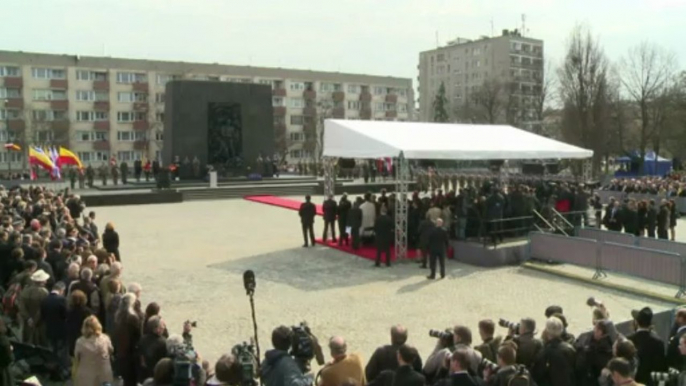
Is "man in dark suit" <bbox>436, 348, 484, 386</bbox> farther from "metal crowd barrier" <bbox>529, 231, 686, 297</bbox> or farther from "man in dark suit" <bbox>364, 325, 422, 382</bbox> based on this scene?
"metal crowd barrier" <bbox>529, 231, 686, 297</bbox>

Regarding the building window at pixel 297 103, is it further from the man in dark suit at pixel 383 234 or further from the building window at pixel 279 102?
the man in dark suit at pixel 383 234

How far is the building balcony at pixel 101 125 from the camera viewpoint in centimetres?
7406

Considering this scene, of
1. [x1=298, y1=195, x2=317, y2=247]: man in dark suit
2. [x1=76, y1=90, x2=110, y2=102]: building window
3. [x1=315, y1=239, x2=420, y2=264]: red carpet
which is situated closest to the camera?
[x1=315, y1=239, x2=420, y2=264]: red carpet

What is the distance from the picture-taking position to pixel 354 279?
1367 cm

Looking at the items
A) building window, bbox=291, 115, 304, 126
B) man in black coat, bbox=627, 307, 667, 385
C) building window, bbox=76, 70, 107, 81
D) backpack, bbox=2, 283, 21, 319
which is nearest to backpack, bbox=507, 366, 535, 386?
man in black coat, bbox=627, 307, 667, 385

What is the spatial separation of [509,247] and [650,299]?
4.02 metres

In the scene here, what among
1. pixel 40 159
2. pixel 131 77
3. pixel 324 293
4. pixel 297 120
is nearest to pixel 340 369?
pixel 324 293

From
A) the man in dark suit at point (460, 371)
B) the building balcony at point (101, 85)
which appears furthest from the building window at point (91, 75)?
the man in dark suit at point (460, 371)

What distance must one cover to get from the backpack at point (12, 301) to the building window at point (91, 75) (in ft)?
234

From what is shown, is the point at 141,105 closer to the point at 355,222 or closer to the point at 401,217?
the point at 355,222

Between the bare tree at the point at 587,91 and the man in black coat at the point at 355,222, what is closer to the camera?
the man in black coat at the point at 355,222

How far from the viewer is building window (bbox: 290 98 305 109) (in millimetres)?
88688

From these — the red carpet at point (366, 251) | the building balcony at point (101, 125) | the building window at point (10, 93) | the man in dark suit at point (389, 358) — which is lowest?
the red carpet at point (366, 251)

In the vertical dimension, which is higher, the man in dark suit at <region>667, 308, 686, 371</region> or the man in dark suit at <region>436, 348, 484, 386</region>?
the man in dark suit at <region>436, 348, 484, 386</region>
